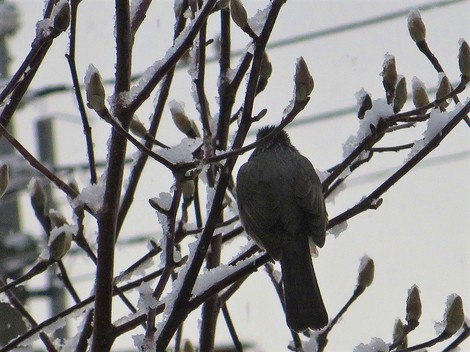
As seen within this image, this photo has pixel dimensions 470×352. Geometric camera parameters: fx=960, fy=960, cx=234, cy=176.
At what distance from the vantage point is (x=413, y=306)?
2629 mm

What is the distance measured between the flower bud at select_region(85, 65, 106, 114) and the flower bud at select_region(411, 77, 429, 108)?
3.17 ft

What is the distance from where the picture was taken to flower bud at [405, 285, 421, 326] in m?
2.63

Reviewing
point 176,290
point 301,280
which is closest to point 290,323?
point 301,280

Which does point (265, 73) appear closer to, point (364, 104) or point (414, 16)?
point (364, 104)

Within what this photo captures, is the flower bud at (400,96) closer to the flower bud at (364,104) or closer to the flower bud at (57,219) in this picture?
the flower bud at (364,104)

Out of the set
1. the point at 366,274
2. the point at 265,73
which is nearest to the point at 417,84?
the point at 265,73

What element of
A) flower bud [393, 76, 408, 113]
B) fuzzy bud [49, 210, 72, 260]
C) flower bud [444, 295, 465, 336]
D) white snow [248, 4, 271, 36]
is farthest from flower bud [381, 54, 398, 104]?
fuzzy bud [49, 210, 72, 260]

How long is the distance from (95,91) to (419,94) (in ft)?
3.36

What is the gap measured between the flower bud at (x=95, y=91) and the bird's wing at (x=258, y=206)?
42.5 inches

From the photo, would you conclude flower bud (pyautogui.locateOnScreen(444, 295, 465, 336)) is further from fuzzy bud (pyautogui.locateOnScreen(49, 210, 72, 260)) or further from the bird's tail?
fuzzy bud (pyautogui.locateOnScreen(49, 210, 72, 260))

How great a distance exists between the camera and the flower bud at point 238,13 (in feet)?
7.82

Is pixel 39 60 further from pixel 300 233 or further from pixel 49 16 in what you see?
pixel 300 233

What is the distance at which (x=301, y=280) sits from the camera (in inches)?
122

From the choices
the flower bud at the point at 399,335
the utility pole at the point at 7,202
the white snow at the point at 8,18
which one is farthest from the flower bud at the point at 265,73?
the white snow at the point at 8,18
